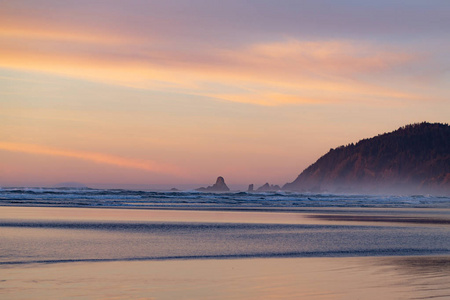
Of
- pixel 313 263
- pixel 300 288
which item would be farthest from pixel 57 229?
pixel 300 288

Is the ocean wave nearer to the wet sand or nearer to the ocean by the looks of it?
the ocean

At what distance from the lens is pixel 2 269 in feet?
40.7

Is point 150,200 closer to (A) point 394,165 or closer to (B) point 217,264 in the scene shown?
(B) point 217,264

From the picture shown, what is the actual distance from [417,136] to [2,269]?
154331 mm

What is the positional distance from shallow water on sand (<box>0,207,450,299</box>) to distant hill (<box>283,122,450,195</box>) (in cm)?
11587

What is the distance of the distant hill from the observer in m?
141

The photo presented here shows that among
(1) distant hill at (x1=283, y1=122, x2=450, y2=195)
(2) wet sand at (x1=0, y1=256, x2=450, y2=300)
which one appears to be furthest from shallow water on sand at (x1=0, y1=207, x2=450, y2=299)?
(1) distant hill at (x1=283, y1=122, x2=450, y2=195)

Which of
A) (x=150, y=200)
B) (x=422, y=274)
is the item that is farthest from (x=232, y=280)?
(x=150, y=200)

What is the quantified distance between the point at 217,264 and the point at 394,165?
14418 centimetres

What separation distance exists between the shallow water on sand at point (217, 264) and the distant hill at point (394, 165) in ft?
380

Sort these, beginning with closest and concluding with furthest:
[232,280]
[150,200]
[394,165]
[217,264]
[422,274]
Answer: [232,280]
[422,274]
[217,264]
[150,200]
[394,165]

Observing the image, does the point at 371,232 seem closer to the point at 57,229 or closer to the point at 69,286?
the point at 57,229

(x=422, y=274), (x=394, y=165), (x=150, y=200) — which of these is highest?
(x=394, y=165)

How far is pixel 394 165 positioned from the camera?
15062 cm
